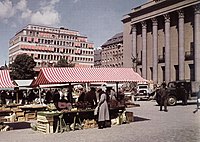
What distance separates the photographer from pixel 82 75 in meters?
12.4

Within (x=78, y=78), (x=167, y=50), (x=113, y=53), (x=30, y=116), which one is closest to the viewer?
(x=78, y=78)

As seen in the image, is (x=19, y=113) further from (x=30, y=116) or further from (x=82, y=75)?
(x=82, y=75)

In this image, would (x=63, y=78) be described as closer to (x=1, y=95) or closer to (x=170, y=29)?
(x=1, y=95)

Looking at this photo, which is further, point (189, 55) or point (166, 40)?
point (166, 40)

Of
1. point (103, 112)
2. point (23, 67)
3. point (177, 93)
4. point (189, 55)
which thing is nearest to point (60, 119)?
point (103, 112)

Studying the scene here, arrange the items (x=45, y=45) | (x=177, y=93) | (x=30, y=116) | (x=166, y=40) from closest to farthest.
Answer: (x=30, y=116), (x=177, y=93), (x=166, y=40), (x=45, y=45)

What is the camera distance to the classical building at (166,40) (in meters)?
42.6

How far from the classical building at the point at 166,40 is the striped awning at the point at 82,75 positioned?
26812 mm

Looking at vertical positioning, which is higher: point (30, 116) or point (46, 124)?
point (46, 124)

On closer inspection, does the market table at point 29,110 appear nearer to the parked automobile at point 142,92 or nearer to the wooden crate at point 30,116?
the wooden crate at point 30,116

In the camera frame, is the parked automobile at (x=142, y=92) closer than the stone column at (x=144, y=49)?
Yes

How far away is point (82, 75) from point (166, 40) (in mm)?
34813

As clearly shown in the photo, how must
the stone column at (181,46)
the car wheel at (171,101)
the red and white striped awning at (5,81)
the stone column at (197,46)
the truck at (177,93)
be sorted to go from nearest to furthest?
the red and white striped awning at (5,81), the car wheel at (171,101), the truck at (177,93), the stone column at (197,46), the stone column at (181,46)

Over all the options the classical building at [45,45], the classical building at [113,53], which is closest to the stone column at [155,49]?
the classical building at [45,45]
